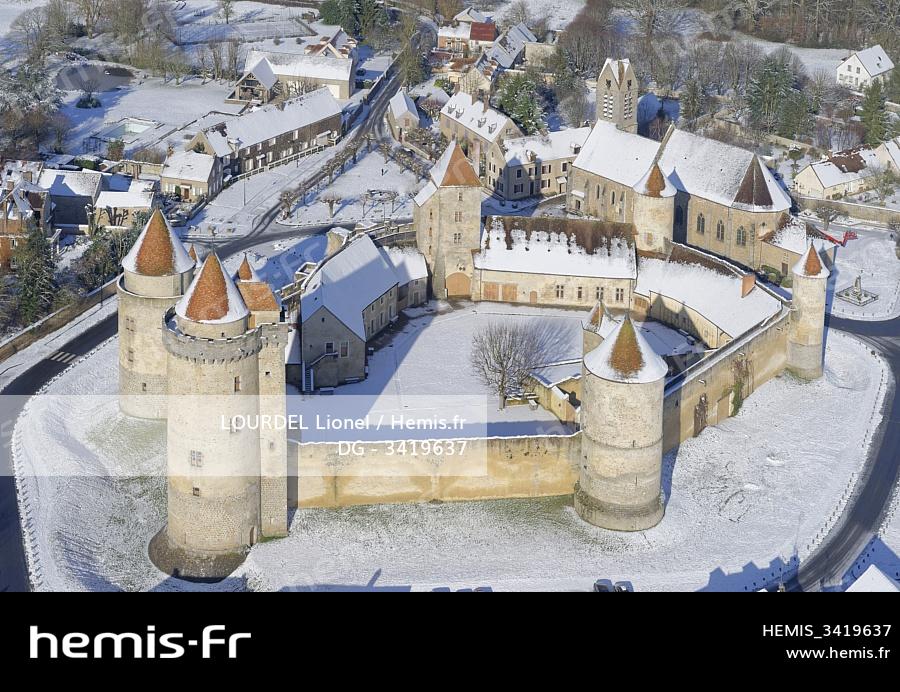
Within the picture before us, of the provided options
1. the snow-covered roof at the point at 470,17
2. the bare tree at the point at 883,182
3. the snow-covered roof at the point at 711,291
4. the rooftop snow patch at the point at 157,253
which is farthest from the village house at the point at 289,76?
the rooftop snow patch at the point at 157,253

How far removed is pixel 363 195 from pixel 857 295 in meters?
42.4

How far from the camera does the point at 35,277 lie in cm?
10025

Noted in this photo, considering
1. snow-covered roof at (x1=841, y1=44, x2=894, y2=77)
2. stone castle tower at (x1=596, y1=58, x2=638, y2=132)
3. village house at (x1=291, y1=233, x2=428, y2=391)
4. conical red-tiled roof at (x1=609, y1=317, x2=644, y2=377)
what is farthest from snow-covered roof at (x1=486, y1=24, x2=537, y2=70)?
conical red-tiled roof at (x1=609, y1=317, x2=644, y2=377)

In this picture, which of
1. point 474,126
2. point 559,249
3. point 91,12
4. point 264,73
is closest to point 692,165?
point 559,249

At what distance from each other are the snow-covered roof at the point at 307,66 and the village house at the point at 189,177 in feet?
104

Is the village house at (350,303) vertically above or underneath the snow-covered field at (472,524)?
above

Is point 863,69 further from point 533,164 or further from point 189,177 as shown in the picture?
point 189,177

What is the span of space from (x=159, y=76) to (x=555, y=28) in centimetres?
4612

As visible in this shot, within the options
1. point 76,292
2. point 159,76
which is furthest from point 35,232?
point 159,76

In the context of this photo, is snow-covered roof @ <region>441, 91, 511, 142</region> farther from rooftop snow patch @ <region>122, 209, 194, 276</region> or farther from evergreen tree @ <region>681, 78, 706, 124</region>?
rooftop snow patch @ <region>122, 209, 194, 276</region>

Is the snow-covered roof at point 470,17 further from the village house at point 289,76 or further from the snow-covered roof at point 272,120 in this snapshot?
the snow-covered roof at point 272,120

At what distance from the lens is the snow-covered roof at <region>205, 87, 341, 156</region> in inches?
5172

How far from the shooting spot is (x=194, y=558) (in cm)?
7131

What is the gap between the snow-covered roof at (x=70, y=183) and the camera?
119188 mm
